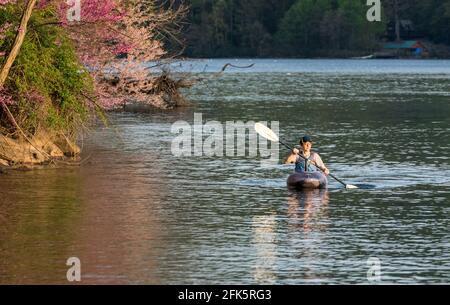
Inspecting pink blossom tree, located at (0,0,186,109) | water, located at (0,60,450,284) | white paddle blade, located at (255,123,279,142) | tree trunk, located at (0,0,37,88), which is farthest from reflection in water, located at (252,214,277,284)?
pink blossom tree, located at (0,0,186,109)

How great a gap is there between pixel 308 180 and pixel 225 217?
449 cm

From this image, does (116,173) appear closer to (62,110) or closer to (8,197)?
(62,110)

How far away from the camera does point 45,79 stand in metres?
34.5

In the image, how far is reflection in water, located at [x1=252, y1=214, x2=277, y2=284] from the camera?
19645mm

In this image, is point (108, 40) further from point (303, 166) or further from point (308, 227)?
point (308, 227)

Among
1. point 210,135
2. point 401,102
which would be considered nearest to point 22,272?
point 210,135

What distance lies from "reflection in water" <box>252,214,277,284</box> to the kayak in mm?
Result: 4035

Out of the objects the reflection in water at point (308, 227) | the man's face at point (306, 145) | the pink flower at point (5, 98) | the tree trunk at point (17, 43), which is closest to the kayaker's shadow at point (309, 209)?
the reflection in water at point (308, 227)

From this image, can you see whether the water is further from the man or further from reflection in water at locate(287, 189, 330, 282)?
the man

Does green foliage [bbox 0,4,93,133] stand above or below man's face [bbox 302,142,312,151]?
above

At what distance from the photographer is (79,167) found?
3444 cm

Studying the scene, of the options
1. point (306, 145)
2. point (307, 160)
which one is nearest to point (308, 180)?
point (307, 160)
